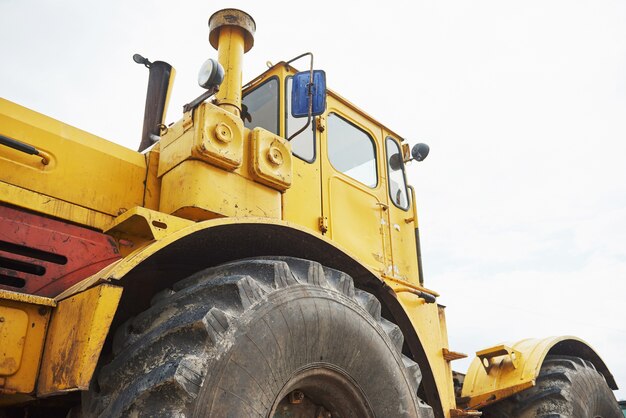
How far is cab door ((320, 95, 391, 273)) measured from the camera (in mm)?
4180

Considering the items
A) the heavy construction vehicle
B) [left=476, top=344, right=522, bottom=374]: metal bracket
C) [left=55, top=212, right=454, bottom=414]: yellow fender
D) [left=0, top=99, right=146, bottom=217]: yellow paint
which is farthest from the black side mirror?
[left=0, top=99, right=146, bottom=217]: yellow paint

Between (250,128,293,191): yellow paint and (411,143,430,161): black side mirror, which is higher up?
(411,143,430,161): black side mirror

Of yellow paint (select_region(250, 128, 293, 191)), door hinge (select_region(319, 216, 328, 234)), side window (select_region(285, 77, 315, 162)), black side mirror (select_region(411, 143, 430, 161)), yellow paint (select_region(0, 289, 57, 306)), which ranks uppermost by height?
black side mirror (select_region(411, 143, 430, 161))

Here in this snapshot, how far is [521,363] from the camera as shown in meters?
4.91

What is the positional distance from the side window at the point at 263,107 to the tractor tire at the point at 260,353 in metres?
1.41

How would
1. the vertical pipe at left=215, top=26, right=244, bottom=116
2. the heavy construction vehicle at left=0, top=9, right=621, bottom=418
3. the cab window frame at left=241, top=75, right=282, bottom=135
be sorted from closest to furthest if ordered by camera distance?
the heavy construction vehicle at left=0, top=9, right=621, bottom=418 → the vertical pipe at left=215, top=26, right=244, bottom=116 → the cab window frame at left=241, top=75, right=282, bottom=135

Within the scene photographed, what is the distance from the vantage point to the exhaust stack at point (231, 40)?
3.62 meters

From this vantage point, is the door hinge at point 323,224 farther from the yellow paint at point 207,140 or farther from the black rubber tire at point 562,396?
the black rubber tire at point 562,396

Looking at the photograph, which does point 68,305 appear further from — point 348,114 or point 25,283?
point 348,114

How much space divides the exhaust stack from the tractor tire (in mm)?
1232

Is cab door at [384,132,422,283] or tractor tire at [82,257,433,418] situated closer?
tractor tire at [82,257,433,418]

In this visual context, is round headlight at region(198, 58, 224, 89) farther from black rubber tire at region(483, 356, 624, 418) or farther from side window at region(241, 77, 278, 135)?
black rubber tire at region(483, 356, 624, 418)

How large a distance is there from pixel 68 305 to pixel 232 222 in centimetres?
A: 81

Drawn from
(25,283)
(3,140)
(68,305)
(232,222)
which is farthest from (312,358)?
(3,140)
